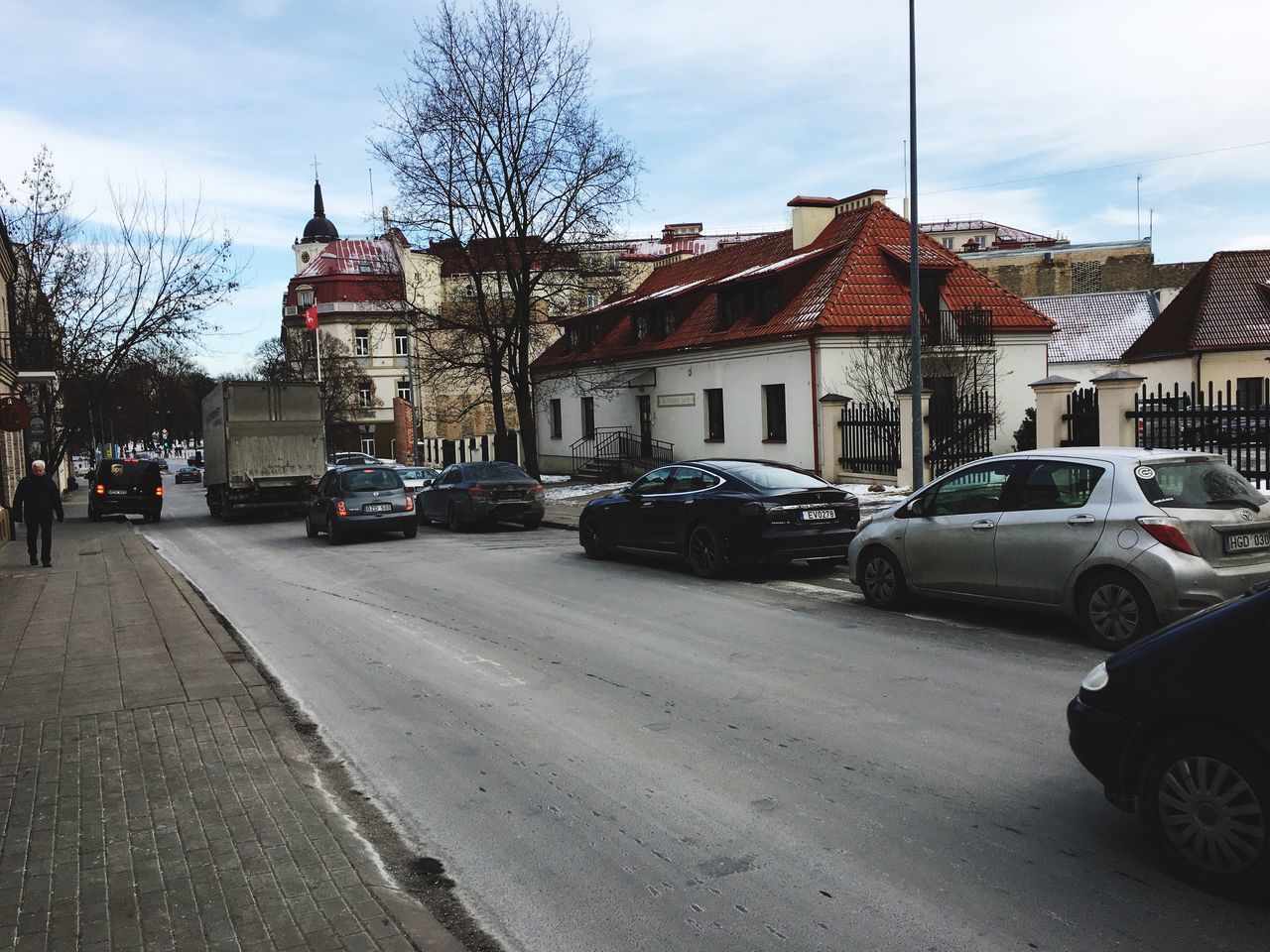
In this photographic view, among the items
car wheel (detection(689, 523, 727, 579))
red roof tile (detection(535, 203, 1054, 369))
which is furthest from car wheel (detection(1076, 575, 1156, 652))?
red roof tile (detection(535, 203, 1054, 369))

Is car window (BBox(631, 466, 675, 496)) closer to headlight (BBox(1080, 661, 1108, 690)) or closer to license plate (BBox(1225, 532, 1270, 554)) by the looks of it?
license plate (BBox(1225, 532, 1270, 554))

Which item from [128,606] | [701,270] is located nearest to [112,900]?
[128,606]

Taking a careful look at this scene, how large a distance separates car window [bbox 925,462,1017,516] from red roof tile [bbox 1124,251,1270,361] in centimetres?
3883

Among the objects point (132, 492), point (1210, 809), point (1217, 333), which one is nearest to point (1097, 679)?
point (1210, 809)

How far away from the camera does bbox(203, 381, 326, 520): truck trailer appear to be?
27.1 metres

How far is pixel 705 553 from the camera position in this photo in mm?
13750

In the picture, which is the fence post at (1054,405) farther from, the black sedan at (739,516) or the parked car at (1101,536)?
the parked car at (1101,536)

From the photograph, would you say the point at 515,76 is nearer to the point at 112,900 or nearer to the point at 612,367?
the point at 612,367

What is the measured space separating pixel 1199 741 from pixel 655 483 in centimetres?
1125

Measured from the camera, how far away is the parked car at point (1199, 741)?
3.93m

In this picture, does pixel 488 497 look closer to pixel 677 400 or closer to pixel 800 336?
pixel 800 336

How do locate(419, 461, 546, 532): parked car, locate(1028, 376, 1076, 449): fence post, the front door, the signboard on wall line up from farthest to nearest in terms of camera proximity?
the front door < the signboard on wall < locate(419, 461, 546, 532): parked car < locate(1028, 376, 1076, 449): fence post

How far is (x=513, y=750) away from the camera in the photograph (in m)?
6.35

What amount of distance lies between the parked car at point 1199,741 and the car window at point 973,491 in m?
5.24
